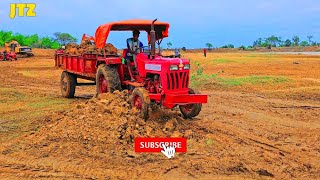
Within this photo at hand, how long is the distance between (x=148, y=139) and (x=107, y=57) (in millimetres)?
4435

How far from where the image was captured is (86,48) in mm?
14086

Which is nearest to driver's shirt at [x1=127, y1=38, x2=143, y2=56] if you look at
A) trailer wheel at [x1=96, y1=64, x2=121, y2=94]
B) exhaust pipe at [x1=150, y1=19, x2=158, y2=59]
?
trailer wheel at [x1=96, y1=64, x2=121, y2=94]

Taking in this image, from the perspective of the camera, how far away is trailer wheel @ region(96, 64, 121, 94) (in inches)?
436

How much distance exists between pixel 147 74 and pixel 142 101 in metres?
1.11

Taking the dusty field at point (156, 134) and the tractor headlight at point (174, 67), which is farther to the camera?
the tractor headlight at point (174, 67)

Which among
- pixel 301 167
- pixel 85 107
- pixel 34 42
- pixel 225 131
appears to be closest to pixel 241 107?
pixel 225 131

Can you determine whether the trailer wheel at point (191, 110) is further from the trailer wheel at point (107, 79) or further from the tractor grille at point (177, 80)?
the trailer wheel at point (107, 79)

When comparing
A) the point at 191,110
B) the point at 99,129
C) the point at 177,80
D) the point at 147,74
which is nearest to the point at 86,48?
the point at 147,74

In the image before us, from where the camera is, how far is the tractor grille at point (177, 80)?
925 centimetres

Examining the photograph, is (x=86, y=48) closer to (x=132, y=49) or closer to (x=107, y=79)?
(x=107, y=79)

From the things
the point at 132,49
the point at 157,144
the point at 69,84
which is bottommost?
the point at 157,144

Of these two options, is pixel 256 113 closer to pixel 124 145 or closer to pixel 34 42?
pixel 124 145

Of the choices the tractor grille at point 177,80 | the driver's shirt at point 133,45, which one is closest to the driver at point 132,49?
the driver's shirt at point 133,45

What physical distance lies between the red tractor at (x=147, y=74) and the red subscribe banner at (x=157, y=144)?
1.19 m
